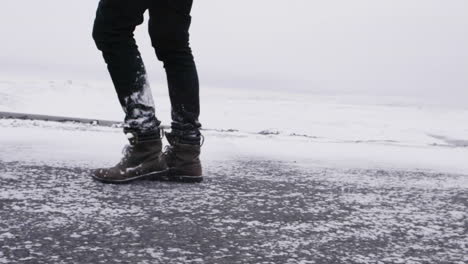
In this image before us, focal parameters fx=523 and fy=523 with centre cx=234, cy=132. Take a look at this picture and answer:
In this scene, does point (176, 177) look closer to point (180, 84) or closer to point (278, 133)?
point (180, 84)

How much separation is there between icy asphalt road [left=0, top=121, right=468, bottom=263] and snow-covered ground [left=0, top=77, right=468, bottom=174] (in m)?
0.35

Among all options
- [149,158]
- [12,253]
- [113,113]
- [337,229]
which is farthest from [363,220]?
[113,113]

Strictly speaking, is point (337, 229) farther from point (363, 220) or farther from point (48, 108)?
point (48, 108)

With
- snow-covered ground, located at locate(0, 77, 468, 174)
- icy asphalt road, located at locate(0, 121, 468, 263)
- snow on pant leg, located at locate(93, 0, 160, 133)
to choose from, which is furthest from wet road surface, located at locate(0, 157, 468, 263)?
snow-covered ground, located at locate(0, 77, 468, 174)

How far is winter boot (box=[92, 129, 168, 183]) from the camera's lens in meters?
2.09

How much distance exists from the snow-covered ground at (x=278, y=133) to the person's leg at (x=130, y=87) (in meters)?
0.54

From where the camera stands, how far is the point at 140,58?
2146 millimetres

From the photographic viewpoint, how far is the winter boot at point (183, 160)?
2.19 metres

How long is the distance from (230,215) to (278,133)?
242 cm

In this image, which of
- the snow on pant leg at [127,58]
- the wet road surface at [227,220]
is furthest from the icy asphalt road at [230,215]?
the snow on pant leg at [127,58]

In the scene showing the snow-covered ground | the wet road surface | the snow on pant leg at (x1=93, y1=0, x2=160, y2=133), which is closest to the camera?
the wet road surface

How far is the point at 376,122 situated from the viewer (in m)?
5.71

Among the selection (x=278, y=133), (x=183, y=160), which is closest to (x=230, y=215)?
(x=183, y=160)

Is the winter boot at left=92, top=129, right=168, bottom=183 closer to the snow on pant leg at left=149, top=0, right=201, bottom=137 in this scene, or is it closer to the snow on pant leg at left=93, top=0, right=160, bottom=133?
the snow on pant leg at left=93, top=0, right=160, bottom=133
